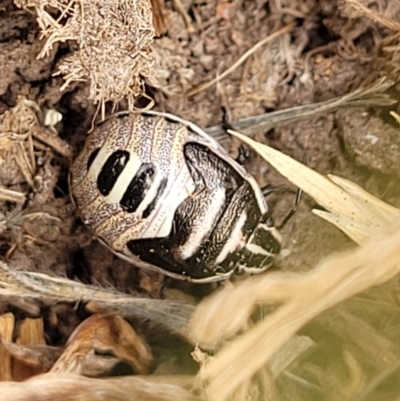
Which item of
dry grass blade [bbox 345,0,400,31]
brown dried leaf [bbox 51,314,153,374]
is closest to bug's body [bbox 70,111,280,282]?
brown dried leaf [bbox 51,314,153,374]

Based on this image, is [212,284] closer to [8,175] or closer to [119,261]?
[119,261]

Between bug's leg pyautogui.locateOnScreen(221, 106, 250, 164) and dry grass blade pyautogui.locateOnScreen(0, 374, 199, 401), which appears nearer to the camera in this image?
dry grass blade pyautogui.locateOnScreen(0, 374, 199, 401)

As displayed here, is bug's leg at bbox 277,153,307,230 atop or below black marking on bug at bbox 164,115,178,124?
below

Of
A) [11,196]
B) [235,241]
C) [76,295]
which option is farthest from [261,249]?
[11,196]

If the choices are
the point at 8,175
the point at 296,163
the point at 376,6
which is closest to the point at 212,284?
the point at 296,163

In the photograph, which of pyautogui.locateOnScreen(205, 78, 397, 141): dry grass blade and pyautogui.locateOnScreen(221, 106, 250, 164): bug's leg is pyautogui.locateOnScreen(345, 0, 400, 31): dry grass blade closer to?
pyautogui.locateOnScreen(205, 78, 397, 141): dry grass blade

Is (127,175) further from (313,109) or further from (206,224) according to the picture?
(313,109)

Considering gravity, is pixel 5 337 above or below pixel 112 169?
below
